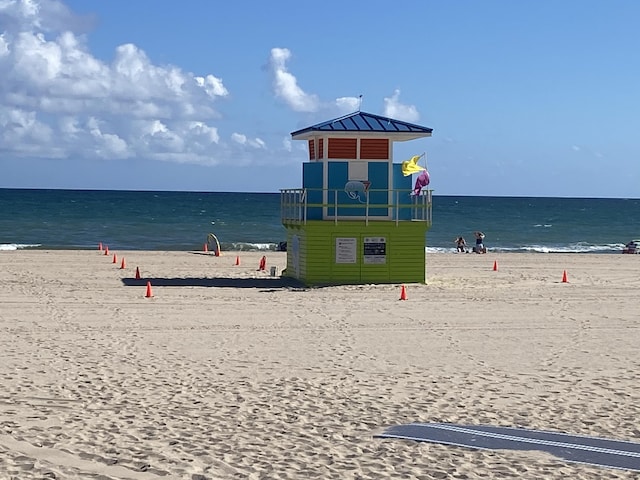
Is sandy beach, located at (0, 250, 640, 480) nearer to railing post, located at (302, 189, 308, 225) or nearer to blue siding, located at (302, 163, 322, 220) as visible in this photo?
railing post, located at (302, 189, 308, 225)

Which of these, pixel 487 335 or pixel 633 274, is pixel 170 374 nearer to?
pixel 487 335

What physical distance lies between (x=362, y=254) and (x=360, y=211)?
3.38ft

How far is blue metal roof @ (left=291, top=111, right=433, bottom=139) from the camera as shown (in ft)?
76.0

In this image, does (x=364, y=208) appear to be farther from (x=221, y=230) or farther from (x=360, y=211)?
(x=221, y=230)

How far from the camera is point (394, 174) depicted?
929 inches

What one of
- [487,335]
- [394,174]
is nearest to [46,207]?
[394,174]

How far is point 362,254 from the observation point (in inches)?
923

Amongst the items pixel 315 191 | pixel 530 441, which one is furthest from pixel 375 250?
pixel 530 441

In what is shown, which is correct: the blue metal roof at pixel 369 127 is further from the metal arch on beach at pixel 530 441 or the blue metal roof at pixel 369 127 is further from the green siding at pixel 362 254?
the metal arch on beach at pixel 530 441

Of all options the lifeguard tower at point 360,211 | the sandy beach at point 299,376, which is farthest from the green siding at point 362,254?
the sandy beach at point 299,376

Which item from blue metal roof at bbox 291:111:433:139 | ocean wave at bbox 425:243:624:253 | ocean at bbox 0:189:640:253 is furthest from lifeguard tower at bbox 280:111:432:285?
ocean wave at bbox 425:243:624:253

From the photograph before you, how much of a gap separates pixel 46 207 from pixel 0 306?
79859 mm

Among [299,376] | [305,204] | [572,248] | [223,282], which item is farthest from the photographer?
[572,248]

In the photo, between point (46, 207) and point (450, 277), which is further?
point (46, 207)
